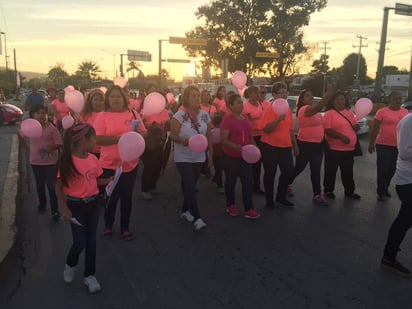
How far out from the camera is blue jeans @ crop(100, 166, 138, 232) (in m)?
4.71

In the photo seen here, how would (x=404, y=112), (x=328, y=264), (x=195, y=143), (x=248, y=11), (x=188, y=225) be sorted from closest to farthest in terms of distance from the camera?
(x=328, y=264) → (x=195, y=143) → (x=188, y=225) → (x=404, y=112) → (x=248, y=11)

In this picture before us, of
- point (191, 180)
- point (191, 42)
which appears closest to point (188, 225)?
point (191, 180)

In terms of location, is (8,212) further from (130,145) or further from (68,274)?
(130,145)

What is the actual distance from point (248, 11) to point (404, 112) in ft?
109

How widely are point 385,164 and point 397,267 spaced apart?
2.85 metres

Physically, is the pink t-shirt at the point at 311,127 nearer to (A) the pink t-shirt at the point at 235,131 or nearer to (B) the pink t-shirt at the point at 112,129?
(A) the pink t-shirt at the point at 235,131

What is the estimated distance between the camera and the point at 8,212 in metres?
5.50

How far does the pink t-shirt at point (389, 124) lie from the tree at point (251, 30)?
102 ft

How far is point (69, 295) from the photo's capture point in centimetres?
356

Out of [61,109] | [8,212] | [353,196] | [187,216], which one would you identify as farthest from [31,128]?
[353,196]

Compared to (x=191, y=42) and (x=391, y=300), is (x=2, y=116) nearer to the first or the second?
(x=191, y=42)

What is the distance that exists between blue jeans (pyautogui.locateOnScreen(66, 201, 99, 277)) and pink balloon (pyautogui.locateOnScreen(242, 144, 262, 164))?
2221mm

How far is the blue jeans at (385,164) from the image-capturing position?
6.43m

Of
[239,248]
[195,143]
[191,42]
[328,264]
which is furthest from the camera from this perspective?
[191,42]
